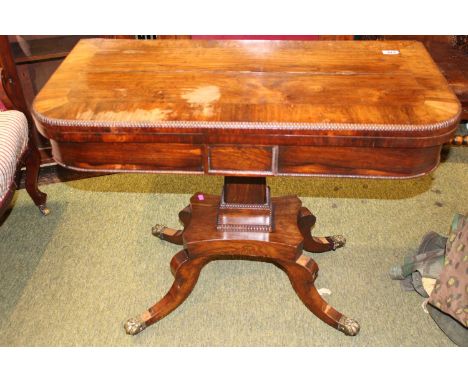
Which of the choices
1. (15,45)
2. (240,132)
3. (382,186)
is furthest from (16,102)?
(382,186)

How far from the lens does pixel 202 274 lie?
2041 mm

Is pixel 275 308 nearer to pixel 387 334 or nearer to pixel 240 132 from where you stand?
pixel 387 334

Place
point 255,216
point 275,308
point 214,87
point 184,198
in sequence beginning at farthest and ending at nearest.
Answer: point 184,198
point 275,308
point 255,216
point 214,87

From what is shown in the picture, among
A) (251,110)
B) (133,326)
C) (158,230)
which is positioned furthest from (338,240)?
(251,110)

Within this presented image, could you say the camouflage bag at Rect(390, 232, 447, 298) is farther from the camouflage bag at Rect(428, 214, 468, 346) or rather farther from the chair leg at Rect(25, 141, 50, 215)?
the chair leg at Rect(25, 141, 50, 215)

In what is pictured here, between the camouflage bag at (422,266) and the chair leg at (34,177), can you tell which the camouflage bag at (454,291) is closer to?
the camouflage bag at (422,266)

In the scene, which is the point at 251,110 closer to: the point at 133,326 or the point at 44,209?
the point at 133,326

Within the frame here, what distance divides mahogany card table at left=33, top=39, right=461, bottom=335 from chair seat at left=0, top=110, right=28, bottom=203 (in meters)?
0.43

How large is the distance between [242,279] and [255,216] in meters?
0.39

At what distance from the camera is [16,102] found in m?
2.01

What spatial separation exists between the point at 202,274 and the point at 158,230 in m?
0.27

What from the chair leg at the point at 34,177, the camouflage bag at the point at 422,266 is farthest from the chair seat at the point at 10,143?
the camouflage bag at the point at 422,266

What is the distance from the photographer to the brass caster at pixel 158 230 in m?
2.14

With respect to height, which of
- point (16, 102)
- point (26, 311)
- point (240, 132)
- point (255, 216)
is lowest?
point (26, 311)
